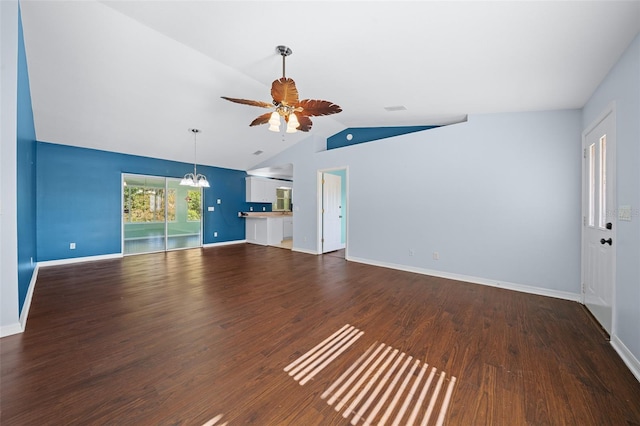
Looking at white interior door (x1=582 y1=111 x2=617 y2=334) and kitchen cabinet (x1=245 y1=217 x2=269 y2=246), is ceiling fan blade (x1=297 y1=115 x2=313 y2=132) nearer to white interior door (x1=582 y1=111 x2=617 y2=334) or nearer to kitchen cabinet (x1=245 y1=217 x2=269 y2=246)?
white interior door (x1=582 y1=111 x2=617 y2=334)

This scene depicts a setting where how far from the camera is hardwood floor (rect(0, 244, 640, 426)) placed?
1519 mm

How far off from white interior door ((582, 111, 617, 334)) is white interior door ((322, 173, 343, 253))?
4.59 meters

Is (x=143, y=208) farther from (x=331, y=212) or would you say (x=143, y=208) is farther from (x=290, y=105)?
(x=290, y=105)

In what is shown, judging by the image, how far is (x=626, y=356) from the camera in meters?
2.00

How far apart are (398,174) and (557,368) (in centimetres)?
356

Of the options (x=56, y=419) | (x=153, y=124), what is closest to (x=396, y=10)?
(x=56, y=419)

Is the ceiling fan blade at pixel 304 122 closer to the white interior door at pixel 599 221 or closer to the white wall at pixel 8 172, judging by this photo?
the white wall at pixel 8 172

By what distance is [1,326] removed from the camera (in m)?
2.34

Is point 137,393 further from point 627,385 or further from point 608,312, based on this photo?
point 608,312

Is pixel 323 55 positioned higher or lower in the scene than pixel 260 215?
higher

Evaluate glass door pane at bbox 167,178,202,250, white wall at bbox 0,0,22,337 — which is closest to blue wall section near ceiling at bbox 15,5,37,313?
white wall at bbox 0,0,22,337

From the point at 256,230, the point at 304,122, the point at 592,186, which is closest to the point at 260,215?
the point at 256,230

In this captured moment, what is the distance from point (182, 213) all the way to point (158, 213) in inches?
24.1

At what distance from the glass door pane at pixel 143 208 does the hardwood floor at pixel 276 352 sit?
2.82 meters
